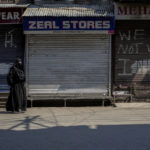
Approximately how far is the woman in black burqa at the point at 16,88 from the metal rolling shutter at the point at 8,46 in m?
1.61

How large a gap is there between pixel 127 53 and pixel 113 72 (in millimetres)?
854

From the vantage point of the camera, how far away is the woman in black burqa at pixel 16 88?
925 centimetres

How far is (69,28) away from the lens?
10.2 m

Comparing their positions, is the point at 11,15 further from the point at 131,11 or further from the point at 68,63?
the point at 131,11

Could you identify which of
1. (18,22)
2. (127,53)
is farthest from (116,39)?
(18,22)

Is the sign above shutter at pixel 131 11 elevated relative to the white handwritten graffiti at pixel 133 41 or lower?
elevated

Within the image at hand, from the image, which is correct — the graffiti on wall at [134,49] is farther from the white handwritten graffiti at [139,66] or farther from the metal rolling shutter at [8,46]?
the metal rolling shutter at [8,46]

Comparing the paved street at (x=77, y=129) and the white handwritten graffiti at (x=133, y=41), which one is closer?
the paved street at (x=77, y=129)

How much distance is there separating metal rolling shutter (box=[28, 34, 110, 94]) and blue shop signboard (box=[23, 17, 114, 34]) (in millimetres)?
497

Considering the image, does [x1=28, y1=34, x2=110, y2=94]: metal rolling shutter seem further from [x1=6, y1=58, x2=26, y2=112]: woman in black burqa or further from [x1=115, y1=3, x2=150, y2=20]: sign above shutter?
[x1=6, y1=58, x2=26, y2=112]: woman in black burqa

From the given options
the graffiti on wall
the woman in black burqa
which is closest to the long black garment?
the woman in black burqa

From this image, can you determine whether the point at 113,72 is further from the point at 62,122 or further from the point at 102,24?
the point at 62,122

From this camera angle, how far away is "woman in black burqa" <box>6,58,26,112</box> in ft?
30.3

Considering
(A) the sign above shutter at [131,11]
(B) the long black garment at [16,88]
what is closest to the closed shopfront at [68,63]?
(A) the sign above shutter at [131,11]
